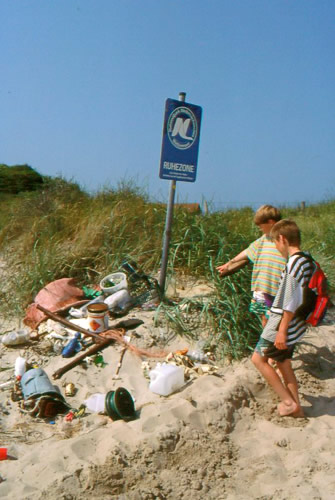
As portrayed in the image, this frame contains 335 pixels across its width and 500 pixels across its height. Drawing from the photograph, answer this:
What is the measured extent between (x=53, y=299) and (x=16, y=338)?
625 millimetres

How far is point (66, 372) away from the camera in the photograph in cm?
429

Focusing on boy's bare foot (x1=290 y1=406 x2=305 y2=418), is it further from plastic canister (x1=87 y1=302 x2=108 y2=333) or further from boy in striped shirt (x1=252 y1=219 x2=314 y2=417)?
plastic canister (x1=87 y1=302 x2=108 y2=333)

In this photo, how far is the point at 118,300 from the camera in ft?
16.9

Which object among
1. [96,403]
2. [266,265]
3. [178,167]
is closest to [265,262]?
[266,265]

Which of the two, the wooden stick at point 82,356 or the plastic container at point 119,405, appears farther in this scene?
the wooden stick at point 82,356

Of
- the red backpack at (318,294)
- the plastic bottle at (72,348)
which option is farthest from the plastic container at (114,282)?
the red backpack at (318,294)

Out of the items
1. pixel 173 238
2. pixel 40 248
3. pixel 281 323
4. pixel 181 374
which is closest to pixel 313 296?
pixel 281 323

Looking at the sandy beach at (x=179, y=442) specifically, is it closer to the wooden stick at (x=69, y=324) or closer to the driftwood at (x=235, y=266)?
the wooden stick at (x=69, y=324)

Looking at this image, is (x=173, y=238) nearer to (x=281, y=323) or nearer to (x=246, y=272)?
(x=246, y=272)

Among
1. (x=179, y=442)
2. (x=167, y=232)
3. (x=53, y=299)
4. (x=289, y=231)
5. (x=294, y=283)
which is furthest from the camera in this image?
(x=53, y=299)

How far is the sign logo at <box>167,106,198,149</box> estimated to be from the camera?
192 inches

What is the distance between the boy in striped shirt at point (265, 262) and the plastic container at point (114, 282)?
1529 mm

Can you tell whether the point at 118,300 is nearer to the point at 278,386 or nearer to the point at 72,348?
the point at 72,348

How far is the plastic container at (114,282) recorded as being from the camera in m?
5.30
